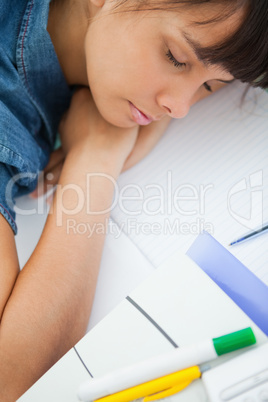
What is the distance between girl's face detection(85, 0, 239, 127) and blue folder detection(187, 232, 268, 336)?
0.59 feet

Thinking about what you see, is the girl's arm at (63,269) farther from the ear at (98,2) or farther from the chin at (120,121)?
the ear at (98,2)

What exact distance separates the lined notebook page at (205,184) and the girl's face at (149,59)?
0.30 ft

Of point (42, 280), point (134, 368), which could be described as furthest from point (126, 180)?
point (134, 368)

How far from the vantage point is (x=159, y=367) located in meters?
0.31

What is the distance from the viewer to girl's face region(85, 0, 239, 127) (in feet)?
1.31

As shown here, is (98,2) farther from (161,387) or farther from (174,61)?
(161,387)

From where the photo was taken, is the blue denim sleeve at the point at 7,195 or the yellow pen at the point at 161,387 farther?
the blue denim sleeve at the point at 7,195

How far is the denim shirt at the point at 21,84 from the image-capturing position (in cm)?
49

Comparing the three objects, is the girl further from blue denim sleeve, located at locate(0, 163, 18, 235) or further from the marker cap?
the marker cap

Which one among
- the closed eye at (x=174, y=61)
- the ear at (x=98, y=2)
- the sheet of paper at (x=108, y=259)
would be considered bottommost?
the sheet of paper at (x=108, y=259)

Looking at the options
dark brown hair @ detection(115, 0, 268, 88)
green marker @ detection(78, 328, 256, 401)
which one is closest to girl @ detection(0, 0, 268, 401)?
dark brown hair @ detection(115, 0, 268, 88)

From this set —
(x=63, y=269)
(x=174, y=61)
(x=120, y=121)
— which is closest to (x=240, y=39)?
(x=174, y=61)

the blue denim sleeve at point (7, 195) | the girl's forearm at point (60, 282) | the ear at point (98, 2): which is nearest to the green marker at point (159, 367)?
the girl's forearm at point (60, 282)

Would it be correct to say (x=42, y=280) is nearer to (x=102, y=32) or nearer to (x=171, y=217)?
(x=171, y=217)
